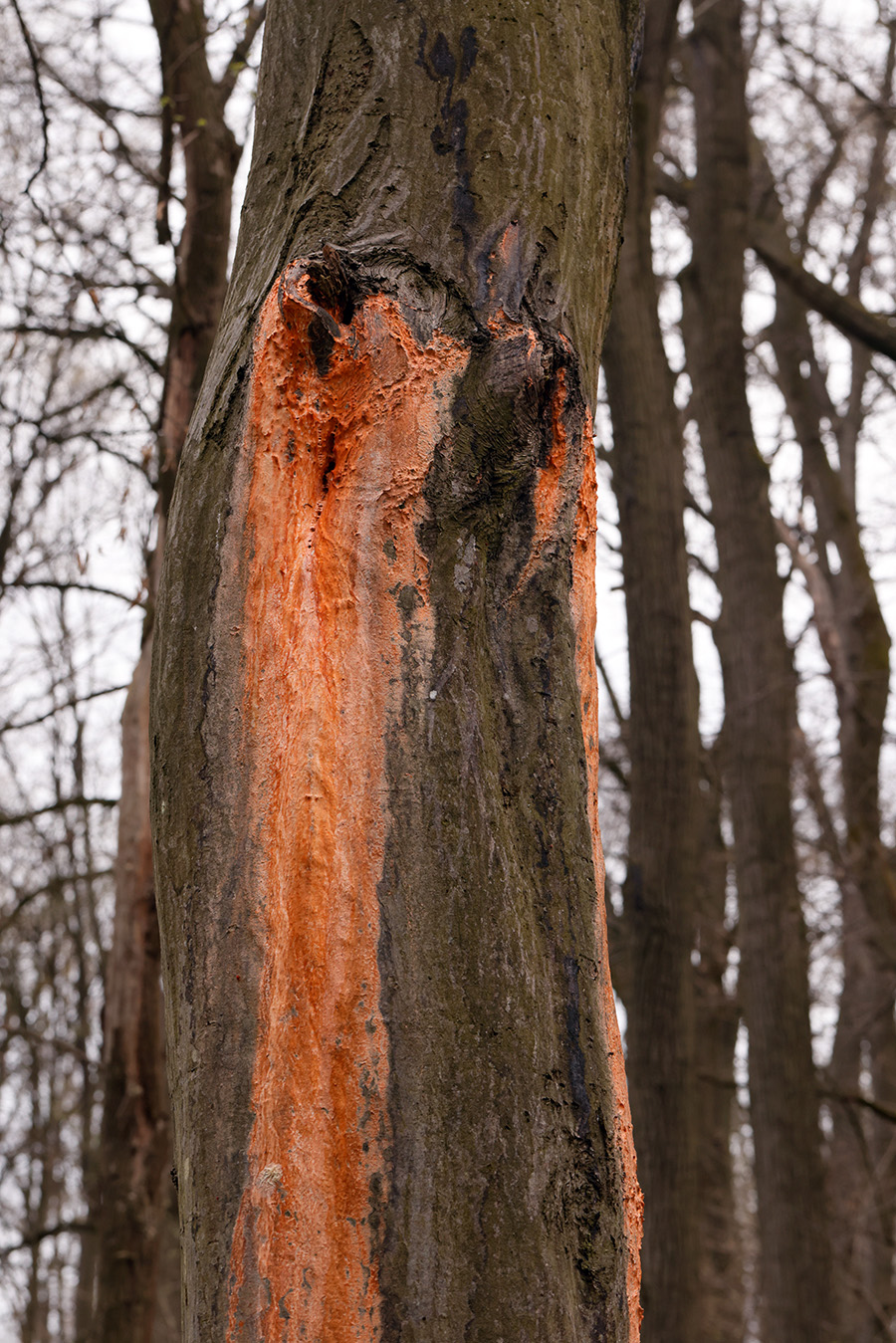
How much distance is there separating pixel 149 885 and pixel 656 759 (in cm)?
229

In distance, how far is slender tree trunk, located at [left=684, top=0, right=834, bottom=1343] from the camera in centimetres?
585

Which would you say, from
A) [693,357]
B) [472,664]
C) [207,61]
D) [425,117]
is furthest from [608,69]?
[693,357]

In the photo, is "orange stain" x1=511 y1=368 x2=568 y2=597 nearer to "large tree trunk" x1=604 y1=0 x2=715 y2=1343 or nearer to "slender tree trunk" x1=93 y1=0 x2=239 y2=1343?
"slender tree trunk" x1=93 y1=0 x2=239 y2=1343

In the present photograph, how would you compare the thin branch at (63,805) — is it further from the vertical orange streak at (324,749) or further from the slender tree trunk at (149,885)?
the vertical orange streak at (324,749)

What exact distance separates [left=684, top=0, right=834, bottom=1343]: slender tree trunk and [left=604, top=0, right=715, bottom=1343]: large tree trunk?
4.57 ft

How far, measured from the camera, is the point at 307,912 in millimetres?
1180

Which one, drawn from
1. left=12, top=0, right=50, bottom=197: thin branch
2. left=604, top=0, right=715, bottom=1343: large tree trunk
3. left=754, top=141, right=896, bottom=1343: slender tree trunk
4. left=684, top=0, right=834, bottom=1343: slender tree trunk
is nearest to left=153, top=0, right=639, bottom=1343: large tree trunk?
left=12, top=0, right=50, bottom=197: thin branch

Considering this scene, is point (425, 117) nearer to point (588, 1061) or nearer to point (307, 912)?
point (307, 912)

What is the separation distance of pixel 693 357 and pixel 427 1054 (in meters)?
6.79

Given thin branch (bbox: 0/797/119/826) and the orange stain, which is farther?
thin branch (bbox: 0/797/119/826)

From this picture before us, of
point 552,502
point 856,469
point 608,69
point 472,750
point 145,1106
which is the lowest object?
point 145,1106

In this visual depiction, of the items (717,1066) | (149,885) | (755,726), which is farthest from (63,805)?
(717,1066)

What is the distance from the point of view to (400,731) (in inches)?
Result: 48.3

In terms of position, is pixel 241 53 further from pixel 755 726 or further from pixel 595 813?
pixel 595 813
